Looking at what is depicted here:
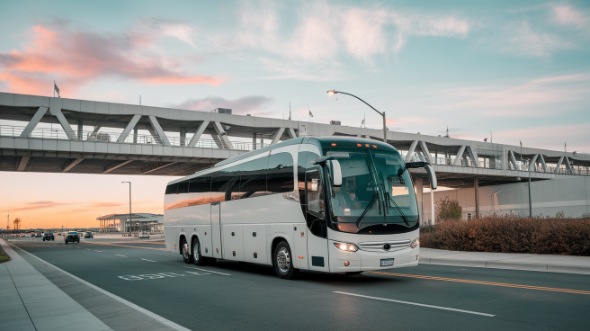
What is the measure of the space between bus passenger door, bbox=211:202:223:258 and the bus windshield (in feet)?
23.0

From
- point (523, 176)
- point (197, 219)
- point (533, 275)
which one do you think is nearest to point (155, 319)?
point (533, 275)

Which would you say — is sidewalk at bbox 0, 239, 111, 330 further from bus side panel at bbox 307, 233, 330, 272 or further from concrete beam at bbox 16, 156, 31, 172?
concrete beam at bbox 16, 156, 31, 172

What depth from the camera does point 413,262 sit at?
13594 millimetres

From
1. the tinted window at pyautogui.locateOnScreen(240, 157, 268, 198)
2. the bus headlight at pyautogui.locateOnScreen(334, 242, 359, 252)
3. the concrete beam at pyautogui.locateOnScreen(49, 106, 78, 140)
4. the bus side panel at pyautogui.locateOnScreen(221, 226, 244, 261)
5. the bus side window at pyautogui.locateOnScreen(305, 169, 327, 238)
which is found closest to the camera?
the bus headlight at pyautogui.locateOnScreen(334, 242, 359, 252)

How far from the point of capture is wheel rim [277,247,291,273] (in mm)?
14818

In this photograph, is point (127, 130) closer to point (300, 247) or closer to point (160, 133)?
point (160, 133)

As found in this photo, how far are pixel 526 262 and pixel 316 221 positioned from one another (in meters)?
7.37

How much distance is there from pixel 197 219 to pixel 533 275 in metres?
12.4

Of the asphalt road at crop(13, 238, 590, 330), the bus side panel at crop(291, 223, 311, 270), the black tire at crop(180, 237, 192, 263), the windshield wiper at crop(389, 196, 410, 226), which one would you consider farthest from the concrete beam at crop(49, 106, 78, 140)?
the windshield wiper at crop(389, 196, 410, 226)

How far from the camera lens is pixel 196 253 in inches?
850

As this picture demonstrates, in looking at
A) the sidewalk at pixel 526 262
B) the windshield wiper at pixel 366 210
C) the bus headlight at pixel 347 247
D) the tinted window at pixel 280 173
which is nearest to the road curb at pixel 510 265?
the sidewalk at pixel 526 262

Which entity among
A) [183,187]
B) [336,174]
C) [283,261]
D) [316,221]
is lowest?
[283,261]

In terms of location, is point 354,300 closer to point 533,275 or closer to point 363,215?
point 363,215

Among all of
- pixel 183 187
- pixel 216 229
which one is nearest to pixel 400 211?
pixel 216 229
